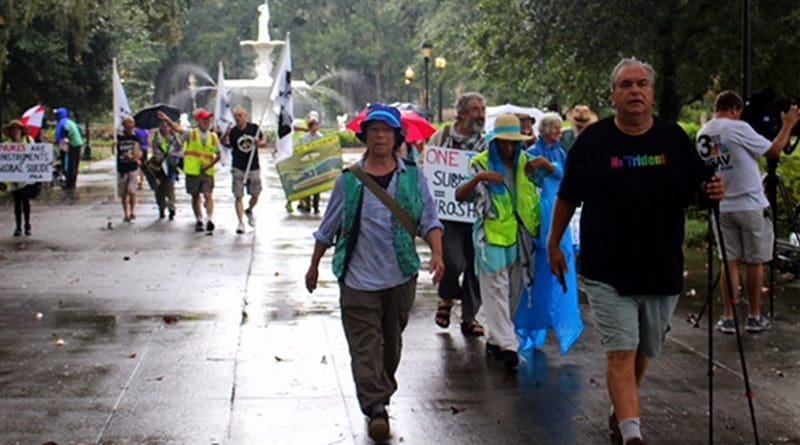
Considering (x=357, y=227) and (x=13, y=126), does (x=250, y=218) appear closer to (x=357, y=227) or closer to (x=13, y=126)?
(x=13, y=126)

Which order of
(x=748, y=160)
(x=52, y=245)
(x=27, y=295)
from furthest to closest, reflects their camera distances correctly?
1. (x=52, y=245)
2. (x=27, y=295)
3. (x=748, y=160)

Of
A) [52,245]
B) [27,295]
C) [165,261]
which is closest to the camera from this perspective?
[27,295]

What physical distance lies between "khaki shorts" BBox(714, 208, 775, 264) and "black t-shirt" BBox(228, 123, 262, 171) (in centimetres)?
951

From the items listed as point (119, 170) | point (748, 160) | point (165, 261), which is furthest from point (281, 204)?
point (748, 160)

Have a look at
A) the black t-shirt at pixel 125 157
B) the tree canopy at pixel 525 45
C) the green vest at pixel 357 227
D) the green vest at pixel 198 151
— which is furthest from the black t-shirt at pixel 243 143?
the green vest at pixel 357 227

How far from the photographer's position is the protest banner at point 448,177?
1009 centimetres

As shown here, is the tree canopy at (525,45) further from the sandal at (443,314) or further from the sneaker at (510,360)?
the sneaker at (510,360)

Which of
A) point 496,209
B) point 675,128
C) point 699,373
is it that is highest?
point 675,128

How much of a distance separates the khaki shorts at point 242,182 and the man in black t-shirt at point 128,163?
2.09 meters

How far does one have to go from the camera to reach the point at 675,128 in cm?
623

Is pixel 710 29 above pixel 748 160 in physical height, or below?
above

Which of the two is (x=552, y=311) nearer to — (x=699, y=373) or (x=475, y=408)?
(x=699, y=373)

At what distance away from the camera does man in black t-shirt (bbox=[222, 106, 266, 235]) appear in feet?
60.0

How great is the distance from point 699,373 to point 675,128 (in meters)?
2.70
